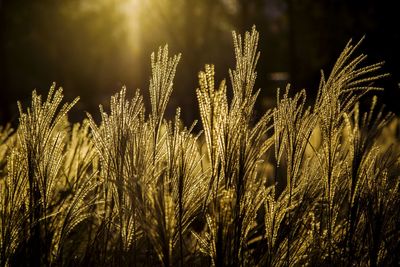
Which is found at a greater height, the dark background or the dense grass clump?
the dark background

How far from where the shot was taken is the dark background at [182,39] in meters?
12.4

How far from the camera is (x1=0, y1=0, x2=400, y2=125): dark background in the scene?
487 inches

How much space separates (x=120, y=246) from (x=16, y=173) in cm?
53

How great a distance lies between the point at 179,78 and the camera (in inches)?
1174

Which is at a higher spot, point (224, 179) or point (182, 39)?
point (182, 39)

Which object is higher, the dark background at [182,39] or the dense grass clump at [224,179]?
the dark background at [182,39]

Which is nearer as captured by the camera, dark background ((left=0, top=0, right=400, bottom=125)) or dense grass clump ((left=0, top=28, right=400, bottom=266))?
dense grass clump ((left=0, top=28, right=400, bottom=266))

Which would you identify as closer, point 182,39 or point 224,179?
point 224,179

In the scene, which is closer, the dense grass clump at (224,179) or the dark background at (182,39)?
the dense grass clump at (224,179)

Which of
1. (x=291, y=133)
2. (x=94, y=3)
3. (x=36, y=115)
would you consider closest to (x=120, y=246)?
(x=36, y=115)

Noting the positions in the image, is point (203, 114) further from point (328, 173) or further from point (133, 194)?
point (328, 173)

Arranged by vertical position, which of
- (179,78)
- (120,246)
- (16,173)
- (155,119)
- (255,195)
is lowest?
(120,246)

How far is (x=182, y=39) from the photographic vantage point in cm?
1700

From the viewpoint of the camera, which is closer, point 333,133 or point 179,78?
point 333,133
